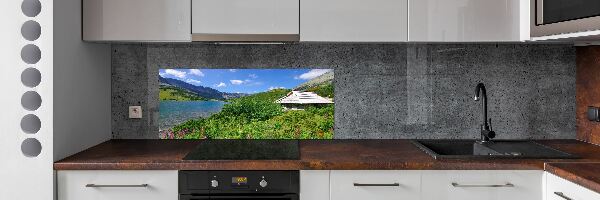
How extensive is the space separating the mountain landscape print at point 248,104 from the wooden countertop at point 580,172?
1193mm

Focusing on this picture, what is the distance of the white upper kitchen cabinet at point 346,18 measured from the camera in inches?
105

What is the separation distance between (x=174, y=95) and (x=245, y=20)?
69 centimetres

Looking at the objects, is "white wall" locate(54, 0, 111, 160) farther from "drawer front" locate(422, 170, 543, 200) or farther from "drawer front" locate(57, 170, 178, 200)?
"drawer front" locate(422, 170, 543, 200)

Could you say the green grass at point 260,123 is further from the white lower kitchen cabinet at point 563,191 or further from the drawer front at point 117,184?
the white lower kitchen cabinet at point 563,191

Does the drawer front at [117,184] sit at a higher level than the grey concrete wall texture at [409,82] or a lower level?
lower

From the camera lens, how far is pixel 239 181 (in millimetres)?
2350

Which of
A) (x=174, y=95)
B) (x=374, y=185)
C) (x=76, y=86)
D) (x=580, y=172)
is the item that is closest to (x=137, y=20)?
(x=76, y=86)

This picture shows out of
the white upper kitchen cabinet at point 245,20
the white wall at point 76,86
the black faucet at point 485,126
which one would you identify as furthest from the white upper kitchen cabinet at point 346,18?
the white wall at point 76,86

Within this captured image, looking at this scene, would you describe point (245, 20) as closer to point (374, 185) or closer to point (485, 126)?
point (374, 185)

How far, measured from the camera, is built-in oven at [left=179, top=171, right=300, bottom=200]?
2346 mm

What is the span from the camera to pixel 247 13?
267 centimetres

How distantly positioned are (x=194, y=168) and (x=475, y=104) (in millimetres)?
Result: 1569
